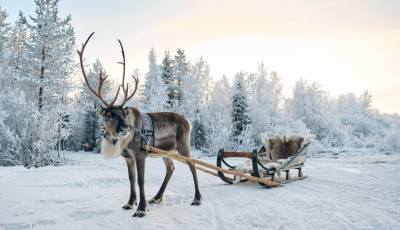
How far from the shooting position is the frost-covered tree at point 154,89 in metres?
28.2

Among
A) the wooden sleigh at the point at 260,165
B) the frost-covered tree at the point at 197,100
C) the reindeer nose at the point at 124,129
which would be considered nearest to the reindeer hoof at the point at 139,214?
the reindeer nose at the point at 124,129

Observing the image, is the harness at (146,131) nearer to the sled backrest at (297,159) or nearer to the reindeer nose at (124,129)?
the reindeer nose at (124,129)

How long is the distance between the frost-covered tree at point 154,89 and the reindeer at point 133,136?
73.3 ft

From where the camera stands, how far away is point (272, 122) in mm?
31438

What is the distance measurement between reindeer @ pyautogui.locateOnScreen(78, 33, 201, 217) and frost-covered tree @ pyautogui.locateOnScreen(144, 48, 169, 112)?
2233cm

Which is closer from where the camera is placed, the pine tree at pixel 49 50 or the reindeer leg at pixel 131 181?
the reindeer leg at pixel 131 181

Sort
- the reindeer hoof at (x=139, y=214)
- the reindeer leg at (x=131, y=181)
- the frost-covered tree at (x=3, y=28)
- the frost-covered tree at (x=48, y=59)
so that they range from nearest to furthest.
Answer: the reindeer hoof at (x=139, y=214) → the reindeer leg at (x=131, y=181) → the frost-covered tree at (x=48, y=59) → the frost-covered tree at (x=3, y=28)

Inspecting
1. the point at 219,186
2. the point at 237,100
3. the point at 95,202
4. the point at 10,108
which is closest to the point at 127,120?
the point at 95,202

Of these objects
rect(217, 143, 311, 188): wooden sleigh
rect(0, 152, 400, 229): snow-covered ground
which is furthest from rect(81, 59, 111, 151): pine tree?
rect(217, 143, 311, 188): wooden sleigh

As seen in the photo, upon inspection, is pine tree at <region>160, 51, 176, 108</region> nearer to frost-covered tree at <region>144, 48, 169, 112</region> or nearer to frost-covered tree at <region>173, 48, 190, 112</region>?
frost-covered tree at <region>173, 48, 190, 112</region>

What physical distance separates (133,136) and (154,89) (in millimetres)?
24580

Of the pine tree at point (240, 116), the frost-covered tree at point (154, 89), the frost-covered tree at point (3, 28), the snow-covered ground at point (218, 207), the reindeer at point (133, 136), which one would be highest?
the frost-covered tree at point (3, 28)

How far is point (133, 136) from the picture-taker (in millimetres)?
4789

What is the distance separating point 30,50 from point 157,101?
12.1m
